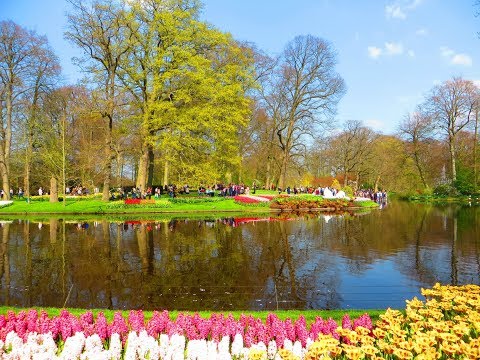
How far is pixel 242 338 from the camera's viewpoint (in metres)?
5.27

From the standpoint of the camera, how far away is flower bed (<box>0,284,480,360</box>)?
13.7ft

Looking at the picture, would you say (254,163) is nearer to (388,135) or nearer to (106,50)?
(106,50)

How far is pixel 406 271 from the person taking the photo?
11773 millimetres

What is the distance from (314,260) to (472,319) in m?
8.40

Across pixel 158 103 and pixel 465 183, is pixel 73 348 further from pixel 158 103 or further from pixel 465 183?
pixel 465 183

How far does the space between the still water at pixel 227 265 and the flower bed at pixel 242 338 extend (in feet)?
9.11

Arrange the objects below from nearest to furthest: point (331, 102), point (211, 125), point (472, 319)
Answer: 1. point (472, 319)
2. point (211, 125)
3. point (331, 102)

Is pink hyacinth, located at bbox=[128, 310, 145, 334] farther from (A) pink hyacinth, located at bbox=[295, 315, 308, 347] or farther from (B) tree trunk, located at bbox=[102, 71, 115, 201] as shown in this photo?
(B) tree trunk, located at bbox=[102, 71, 115, 201]

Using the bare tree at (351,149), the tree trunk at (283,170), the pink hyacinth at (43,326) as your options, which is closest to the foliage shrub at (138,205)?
the tree trunk at (283,170)

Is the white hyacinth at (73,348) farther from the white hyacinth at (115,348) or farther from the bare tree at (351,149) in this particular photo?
the bare tree at (351,149)

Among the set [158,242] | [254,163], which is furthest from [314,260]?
[254,163]

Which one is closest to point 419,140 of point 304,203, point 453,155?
point 453,155

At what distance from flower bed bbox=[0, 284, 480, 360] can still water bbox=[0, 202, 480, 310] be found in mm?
2777

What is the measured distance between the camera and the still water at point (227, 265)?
900 centimetres
